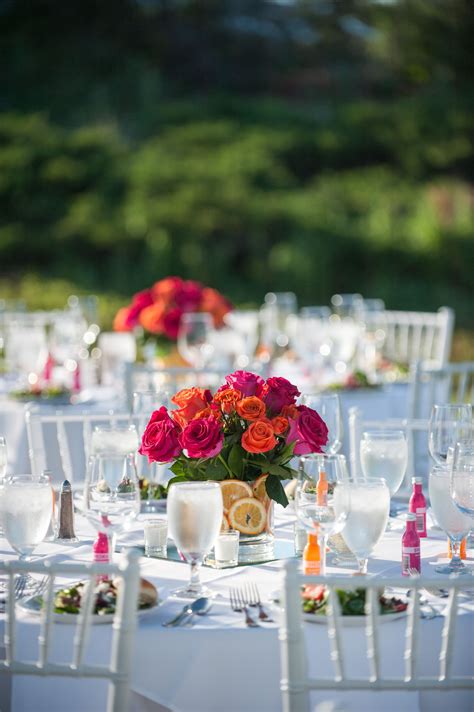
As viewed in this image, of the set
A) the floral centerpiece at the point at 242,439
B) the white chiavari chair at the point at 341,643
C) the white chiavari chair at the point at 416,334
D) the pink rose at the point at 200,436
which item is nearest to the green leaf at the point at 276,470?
the floral centerpiece at the point at 242,439

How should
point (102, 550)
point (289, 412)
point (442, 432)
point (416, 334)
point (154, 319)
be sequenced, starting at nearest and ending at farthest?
1. point (102, 550)
2. point (289, 412)
3. point (442, 432)
4. point (154, 319)
5. point (416, 334)

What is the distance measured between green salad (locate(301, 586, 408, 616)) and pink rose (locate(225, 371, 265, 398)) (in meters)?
0.40

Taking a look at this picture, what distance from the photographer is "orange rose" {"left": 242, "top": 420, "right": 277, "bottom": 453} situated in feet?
5.66

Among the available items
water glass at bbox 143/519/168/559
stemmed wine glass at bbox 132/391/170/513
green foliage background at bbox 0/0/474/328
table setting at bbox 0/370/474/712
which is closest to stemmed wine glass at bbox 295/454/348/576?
table setting at bbox 0/370/474/712

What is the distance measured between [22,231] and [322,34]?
3.37 metres

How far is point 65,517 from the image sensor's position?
190cm

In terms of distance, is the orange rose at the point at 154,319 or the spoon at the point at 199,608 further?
the orange rose at the point at 154,319

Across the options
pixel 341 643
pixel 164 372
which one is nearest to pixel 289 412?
pixel 341 643

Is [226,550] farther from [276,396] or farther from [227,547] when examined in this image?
[276,396]

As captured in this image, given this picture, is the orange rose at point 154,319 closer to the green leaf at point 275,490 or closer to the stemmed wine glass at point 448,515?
the green leaf at point 275,490

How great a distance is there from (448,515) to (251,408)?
0.35 m

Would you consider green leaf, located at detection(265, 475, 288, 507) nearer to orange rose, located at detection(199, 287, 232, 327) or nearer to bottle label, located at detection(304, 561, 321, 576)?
bottle label, located at detection(304, 561, 321, 576)

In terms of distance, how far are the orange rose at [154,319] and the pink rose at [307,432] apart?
8.29ft

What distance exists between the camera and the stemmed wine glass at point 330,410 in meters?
2.02
